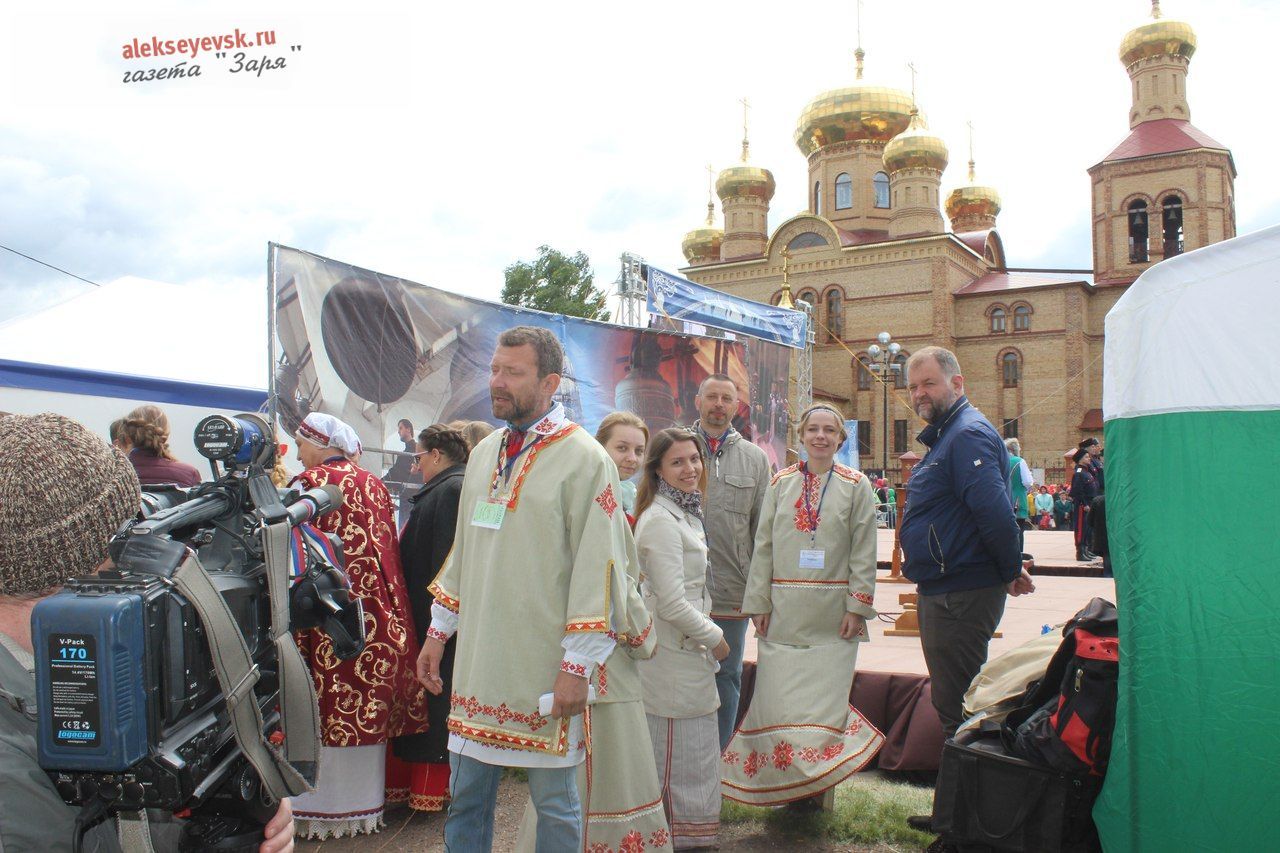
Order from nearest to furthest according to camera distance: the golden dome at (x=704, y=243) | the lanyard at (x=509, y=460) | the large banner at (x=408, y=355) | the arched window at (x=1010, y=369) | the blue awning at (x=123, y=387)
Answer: the lanyard at (x=509, y=460) < the large banner at (x=408, y=355) < the blue awning at (x=123, y=387) < the arched window at (x=1010, y=369) < the golden dome at (x=704, y=243)

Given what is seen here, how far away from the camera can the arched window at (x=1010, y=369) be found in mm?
38281

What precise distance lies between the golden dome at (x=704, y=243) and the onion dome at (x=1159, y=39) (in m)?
18.0

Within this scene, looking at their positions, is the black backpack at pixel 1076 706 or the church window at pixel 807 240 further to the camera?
the church window at pixel 807 240

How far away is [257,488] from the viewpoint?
1.65 metres

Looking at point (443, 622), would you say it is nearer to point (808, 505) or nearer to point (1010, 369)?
point (808, 505)

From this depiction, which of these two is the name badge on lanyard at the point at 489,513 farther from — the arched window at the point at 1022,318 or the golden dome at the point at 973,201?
the golden dome at the point at 973,201

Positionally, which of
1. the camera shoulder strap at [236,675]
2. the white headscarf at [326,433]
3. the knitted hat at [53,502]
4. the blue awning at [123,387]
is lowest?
the camera shoulder strap at [236,675]

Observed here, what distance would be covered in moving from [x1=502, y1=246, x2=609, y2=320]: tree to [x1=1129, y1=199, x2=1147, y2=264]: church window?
2162 cm

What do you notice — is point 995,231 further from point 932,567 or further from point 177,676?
point 177,676

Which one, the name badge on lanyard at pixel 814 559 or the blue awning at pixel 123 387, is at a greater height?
the blue awning at pixel 123 387

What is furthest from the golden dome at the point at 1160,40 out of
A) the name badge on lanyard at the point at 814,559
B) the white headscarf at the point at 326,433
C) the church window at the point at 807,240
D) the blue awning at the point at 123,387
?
the white headscarf at the point at 326,433

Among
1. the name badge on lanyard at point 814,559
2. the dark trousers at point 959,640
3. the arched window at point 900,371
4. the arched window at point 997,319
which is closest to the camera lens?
the dark trousers at point 959,640

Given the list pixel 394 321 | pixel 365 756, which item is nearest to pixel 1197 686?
pixel 365 756

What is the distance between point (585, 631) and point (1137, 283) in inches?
78.0
